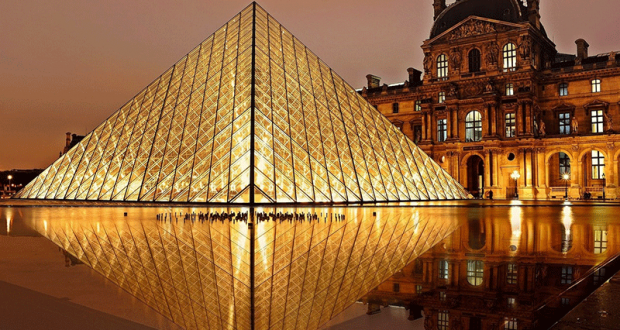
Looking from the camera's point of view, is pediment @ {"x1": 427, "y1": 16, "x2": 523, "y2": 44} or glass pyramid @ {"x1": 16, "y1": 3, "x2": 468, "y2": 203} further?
pediment @ {"x1": 427, "y1": 16, "x2": 523, "y2": 44}

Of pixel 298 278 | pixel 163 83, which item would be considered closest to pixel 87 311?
pixel 298 278

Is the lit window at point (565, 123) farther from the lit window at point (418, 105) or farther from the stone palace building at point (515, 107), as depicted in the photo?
the lit window at point (418, 105)

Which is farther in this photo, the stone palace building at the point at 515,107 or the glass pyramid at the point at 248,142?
the stone palace building at the point at 515,107

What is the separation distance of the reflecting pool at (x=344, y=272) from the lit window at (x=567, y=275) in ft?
0.03

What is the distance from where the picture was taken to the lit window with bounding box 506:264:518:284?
554 cm

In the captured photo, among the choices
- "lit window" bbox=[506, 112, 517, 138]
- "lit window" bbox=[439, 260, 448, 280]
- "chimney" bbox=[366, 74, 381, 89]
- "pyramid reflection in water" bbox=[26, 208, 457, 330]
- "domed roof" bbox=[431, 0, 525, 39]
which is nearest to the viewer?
"pyramid reflection in water" bbox=[26, 208, 457, 330]

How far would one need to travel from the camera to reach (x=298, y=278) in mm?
5879

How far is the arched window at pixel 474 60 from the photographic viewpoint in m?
47.1

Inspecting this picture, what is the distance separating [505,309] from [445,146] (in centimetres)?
4472

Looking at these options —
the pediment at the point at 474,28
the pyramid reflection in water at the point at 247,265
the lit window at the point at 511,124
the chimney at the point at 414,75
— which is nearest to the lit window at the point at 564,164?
the lit window at the point at 511,124

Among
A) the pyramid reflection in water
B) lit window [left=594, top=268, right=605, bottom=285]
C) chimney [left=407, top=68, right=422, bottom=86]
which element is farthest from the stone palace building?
lit window [left=594, top=268, right=605, bottom=285]

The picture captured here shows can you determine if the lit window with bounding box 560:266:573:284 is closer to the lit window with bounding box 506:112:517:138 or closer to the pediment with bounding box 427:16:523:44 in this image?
the lit window with bounding box 506:112:517:138

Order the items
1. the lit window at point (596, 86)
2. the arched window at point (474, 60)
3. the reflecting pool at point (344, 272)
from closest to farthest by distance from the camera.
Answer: the reflecting pool at point (344, 272) → the lit window at point (596, 86) → the arched window at point (474, 60)

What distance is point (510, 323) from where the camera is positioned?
12.6 feet
